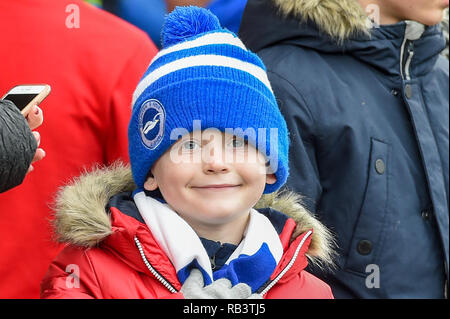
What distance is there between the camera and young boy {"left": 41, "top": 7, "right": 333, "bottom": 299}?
198cm

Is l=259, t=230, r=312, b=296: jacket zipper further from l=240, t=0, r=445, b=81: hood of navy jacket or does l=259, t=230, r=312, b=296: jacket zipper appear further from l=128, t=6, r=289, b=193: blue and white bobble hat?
l=240, t=0, r=445, b=81: hood of navy jacket

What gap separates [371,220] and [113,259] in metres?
0.98

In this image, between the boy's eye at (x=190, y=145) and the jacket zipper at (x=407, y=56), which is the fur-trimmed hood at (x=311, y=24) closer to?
the jacket zipper at (x=407, y=56)

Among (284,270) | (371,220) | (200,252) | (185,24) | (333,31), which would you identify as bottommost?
(371,220)

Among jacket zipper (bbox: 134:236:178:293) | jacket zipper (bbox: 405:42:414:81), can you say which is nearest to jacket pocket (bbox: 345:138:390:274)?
jacket zipper (bbox: 405:42:414:81)

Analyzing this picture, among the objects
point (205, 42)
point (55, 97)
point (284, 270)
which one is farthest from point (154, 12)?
→ point (284, 270)

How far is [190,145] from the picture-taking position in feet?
6.59

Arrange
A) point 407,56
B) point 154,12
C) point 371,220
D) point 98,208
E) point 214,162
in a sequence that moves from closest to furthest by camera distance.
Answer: point 214,162 < point 98,208 < point 371,220 < point 407,56 < point 154,12

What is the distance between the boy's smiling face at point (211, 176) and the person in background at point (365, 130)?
53 centimetres

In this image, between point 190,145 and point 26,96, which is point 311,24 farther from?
point 26,96

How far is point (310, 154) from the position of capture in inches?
103

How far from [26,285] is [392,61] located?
4.69 feet

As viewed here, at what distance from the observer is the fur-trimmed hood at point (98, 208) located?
2.02 metres


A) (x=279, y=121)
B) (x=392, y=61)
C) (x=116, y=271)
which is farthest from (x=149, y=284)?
(x=392, y=61)
